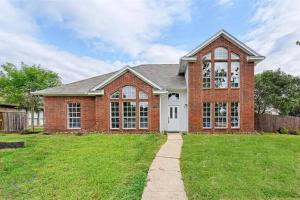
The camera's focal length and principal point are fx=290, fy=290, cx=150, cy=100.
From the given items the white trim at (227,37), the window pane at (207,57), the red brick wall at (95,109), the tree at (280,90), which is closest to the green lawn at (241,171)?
the red brick wall at (95,109)

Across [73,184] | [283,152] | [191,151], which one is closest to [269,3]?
[283,152]

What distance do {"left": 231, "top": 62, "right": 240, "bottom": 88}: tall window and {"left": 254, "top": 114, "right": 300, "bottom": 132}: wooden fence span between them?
4881 mm

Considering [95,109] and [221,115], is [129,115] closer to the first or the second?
[95,109]

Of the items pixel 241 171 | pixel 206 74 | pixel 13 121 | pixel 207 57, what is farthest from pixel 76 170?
pixel 13 121

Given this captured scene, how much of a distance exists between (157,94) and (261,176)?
12.8 metres

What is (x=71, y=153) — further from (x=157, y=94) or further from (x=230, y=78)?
(x=230, y=78)

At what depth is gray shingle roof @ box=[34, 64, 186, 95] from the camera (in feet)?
70.5

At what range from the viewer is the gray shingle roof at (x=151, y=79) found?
21484 millimetres

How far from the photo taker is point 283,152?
11945 millimetres

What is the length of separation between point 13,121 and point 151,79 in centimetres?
1226

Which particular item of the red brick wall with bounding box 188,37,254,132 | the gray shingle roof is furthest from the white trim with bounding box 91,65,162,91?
the red brick wall with bounding box 188,37,254,132

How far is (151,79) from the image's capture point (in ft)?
76.0

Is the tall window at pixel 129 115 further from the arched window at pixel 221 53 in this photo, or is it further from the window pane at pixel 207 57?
the arched window at pixel 221 53

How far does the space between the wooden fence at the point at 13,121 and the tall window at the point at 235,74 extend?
1720cm
